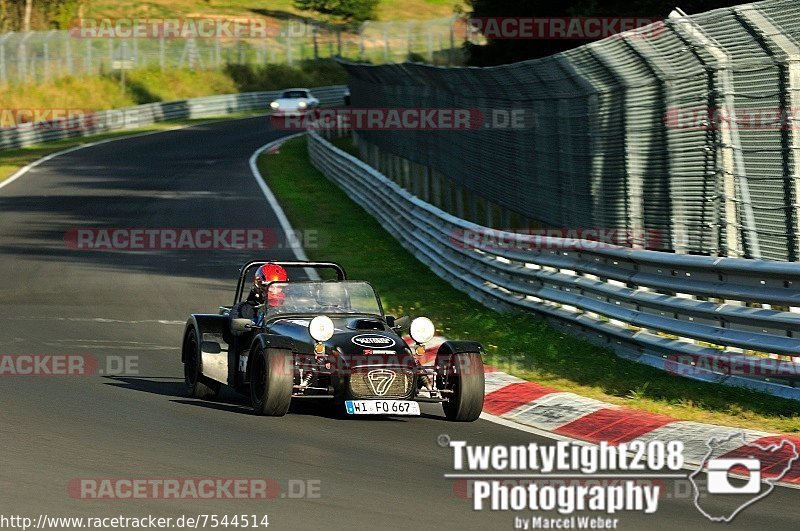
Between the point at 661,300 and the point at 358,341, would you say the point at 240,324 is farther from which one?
the point at 661,300

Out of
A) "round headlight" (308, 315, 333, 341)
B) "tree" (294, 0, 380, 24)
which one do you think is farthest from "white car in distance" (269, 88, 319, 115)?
"round headlight" (308, 315, 333, 341)

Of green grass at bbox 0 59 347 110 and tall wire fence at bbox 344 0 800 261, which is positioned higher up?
tall wire fence at bbox 344 0 800 261

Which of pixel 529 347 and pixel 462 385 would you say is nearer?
pixel 462 385

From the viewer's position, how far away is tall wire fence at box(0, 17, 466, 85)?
191 feet

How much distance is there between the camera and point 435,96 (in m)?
23.3

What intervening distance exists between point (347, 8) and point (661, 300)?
293ft

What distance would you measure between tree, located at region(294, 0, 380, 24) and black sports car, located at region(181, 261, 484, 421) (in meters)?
89.5

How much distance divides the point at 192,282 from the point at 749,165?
1047 cm

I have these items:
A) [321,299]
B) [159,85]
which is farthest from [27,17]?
[321,299]

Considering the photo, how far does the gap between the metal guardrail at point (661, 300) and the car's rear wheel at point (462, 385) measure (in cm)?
220

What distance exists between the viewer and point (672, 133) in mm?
12945

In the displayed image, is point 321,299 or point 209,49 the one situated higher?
point 321,299

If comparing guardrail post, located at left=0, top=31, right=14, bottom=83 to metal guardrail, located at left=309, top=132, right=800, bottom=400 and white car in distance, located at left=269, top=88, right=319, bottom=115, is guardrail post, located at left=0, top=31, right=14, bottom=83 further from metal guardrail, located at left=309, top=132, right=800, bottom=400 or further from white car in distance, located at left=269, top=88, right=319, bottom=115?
metal guardrail, located at left=309, top=132, right=800, bottom=400

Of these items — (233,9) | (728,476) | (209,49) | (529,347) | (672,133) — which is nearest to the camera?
(728,476)
